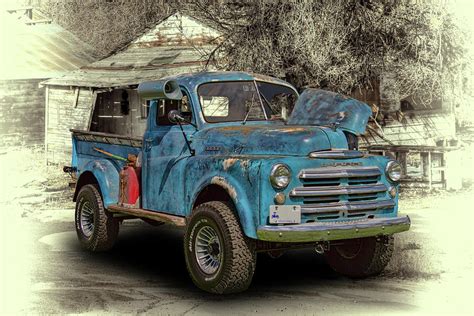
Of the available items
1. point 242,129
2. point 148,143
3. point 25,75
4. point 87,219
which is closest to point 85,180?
point 87,219

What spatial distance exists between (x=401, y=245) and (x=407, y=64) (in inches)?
304

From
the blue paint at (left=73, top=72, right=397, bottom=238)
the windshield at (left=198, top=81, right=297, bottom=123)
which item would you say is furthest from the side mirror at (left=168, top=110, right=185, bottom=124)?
the windshield at (left=198, top=81, right=297, bottom=123)

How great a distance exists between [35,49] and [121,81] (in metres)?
10.1

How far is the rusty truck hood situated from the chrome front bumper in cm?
75

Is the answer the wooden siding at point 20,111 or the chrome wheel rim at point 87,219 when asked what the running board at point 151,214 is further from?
the wooden siding at point 20,111

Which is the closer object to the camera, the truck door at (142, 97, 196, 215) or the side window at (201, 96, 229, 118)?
the truck door at (142, 97, 196, 215)

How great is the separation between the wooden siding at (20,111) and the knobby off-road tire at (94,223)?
864 inches

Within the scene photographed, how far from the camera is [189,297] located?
272 inches

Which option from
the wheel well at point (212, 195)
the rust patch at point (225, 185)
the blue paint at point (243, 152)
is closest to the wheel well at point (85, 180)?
the blue paint at point (243, 152)

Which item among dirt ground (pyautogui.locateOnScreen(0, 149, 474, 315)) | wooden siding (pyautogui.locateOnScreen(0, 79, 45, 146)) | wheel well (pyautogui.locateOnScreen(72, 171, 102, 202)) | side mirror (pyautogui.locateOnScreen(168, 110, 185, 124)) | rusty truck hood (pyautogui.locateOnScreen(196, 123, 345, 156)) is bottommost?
dirt ground (pyautogui.locateOnScreen(0, 149, 474, 315))

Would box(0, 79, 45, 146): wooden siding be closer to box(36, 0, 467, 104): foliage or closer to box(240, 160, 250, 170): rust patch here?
box(36, 0, 467, 104): foliage

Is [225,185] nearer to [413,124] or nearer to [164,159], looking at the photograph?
[164,159]

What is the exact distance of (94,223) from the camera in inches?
375

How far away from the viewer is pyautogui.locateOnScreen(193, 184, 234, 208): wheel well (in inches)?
285
